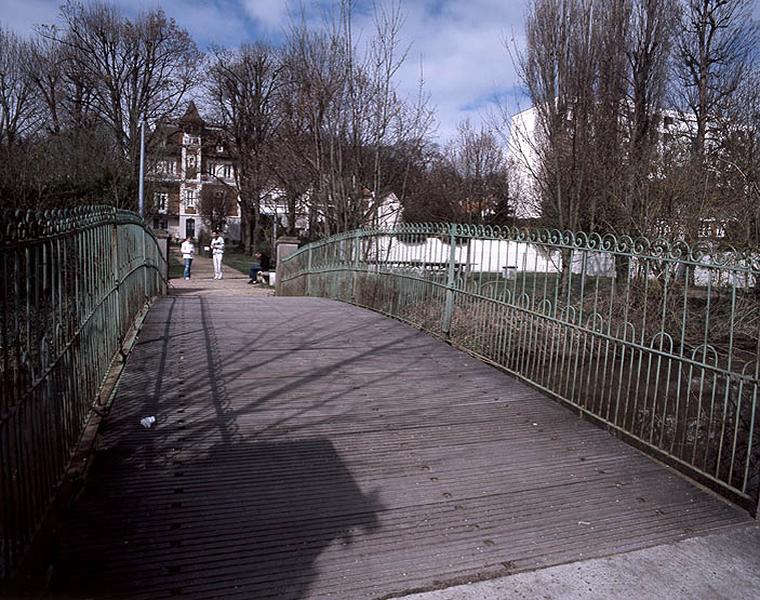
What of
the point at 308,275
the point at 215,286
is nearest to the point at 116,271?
the point at 308,275

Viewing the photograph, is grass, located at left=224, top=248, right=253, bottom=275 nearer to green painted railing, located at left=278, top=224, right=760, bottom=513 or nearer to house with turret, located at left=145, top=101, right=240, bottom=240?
house with turret, located at left=145, top=101, right=240, bottom=240

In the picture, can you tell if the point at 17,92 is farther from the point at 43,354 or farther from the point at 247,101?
the point at 43,354

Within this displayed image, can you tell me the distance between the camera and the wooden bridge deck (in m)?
2.87

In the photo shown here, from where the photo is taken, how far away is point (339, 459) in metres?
4.06

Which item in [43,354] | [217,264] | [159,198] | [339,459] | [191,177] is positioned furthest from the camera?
[191,177]

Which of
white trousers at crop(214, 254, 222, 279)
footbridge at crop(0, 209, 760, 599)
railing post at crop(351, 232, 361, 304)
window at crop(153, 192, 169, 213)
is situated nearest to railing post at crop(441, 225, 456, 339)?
footbridge at crop(0, 209, 760, 599)

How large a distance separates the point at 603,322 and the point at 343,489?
2.78m

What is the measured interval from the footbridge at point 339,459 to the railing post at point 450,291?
629 mm

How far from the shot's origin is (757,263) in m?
3.86

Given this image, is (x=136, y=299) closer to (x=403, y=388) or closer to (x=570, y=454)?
(x=403, y=388)

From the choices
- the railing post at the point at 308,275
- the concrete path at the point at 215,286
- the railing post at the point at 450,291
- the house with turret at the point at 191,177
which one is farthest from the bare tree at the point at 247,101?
the railing post at the point at 450,291

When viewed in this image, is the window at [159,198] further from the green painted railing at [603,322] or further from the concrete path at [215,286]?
the green painted railing at [603,322]

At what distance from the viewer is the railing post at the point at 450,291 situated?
290 inches

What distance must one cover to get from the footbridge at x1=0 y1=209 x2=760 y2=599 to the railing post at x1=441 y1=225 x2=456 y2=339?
63cm
